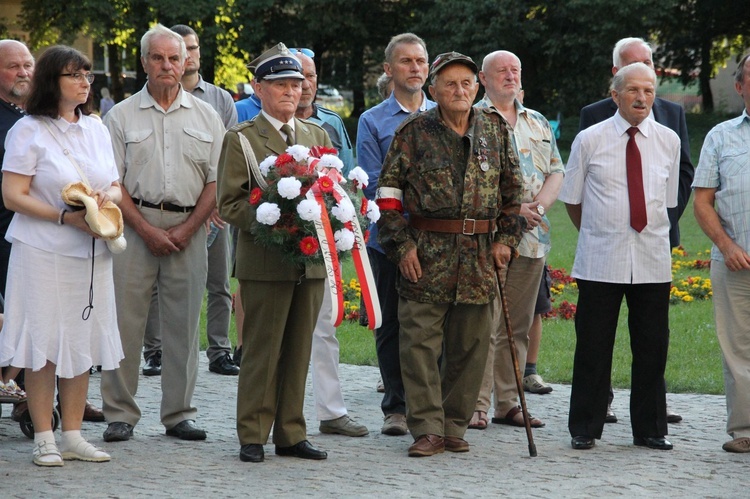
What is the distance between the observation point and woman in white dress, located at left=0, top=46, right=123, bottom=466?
6.50m

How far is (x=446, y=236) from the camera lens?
22.7 ft

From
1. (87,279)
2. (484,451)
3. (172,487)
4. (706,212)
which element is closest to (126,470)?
(172,487)

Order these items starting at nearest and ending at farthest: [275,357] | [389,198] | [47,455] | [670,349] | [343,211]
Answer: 1. [343,211]
2. [47,455]
3. [275,357]
4. [389,198]
5. [670,349]

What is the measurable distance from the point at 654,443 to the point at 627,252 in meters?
1.22

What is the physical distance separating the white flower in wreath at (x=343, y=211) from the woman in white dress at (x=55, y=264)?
1.36 meters

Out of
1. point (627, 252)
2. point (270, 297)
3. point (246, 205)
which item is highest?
point (246, 205)

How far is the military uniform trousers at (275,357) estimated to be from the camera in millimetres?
6699

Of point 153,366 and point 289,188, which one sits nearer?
point 289,188

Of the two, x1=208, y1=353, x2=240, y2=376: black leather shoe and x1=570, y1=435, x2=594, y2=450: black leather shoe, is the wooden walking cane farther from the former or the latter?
x1=208, y1=353, x2=240, y2=376: black leather shoe

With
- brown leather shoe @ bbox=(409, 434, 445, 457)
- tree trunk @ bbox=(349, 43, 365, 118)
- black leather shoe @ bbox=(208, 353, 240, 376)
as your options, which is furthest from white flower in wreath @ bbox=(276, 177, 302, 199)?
tree trunk @ bbox=(349, 43, 365, 118)

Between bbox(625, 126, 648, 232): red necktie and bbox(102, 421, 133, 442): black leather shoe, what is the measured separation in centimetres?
348

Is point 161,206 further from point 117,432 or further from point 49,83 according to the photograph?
point 117,432

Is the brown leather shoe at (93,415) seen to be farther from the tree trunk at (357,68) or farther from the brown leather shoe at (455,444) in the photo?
the tree trunk at (357,68)

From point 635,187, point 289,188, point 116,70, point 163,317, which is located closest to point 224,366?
point 163,317
